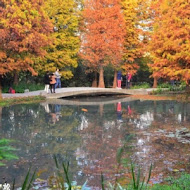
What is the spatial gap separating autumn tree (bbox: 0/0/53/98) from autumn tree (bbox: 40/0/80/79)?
314 inches

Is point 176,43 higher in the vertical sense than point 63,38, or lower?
lower

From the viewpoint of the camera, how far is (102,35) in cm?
2873

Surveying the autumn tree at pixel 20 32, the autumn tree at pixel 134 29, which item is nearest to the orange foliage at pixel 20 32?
the autumn tree at pixel 20 32

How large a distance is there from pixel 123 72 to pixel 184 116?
62.4 feet

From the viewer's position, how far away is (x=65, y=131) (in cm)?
951

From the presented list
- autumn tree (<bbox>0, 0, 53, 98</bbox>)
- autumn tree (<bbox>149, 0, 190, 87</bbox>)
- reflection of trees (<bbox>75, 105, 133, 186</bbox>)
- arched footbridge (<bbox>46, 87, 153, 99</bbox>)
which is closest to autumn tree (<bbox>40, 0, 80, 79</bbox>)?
arched footbridge (<bbox>46, 87, 153, 99</bbox>)

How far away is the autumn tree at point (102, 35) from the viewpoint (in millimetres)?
28516

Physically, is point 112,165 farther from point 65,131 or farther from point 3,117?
point 3,117

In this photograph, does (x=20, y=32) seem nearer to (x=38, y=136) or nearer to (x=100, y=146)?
(x=38, y=136)

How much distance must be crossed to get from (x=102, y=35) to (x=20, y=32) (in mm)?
12570

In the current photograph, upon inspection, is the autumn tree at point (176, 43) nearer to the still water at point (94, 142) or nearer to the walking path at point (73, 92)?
the still water at point (94, 142)

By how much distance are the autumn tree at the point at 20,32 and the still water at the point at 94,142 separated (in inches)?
198

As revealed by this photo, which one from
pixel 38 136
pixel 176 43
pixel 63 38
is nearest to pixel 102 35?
pixel 63 38

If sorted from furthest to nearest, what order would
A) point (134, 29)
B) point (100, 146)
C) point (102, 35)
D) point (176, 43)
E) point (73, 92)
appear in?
point (134, 29) → point (102, 35) → point (73, 92) → point (176, 43) → point (100, 146)
